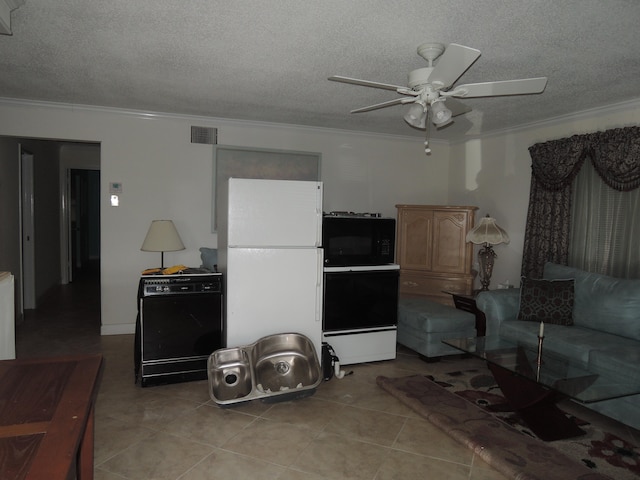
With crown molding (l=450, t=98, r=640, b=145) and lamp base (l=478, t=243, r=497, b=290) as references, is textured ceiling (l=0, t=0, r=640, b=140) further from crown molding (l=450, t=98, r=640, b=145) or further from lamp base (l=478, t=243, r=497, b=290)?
lamp base (l=478, t=243, r=497, b=290)

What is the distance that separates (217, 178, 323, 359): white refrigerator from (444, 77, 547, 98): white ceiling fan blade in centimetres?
131

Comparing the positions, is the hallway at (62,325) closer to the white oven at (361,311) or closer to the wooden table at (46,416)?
the white oven at (361,311)

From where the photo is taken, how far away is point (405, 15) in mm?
2186

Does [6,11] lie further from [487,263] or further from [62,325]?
[487,263]

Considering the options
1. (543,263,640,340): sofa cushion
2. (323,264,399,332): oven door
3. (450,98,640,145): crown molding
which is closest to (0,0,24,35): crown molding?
(323,264,399,332): oven door

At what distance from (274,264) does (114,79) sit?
6.44 feet

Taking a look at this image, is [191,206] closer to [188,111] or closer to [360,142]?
[188,111]

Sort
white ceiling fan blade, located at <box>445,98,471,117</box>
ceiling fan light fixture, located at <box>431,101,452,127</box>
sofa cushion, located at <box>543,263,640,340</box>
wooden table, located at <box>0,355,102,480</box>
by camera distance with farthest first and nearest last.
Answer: sofa cushion, located at <box>543,263,640,340</box> → white ceiling fan blade, located at <box>445,98,471,117</box> → ceiling fan light fixture, located at <box>431,101,452,127</box> → wooden table, located at <box>0,355,102,480</box>

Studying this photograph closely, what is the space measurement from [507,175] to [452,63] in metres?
3.18

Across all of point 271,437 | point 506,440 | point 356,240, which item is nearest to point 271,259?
point 356,240

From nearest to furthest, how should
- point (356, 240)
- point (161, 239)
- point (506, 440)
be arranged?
point (506, 440) → point (356, 240) → point (161, 239)

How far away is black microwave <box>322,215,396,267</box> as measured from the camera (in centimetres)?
361

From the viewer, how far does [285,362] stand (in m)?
3.11

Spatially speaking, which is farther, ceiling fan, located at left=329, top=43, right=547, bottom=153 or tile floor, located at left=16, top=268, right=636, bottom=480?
tile floor, located at left=16, top=268, right=636, bottom=480
